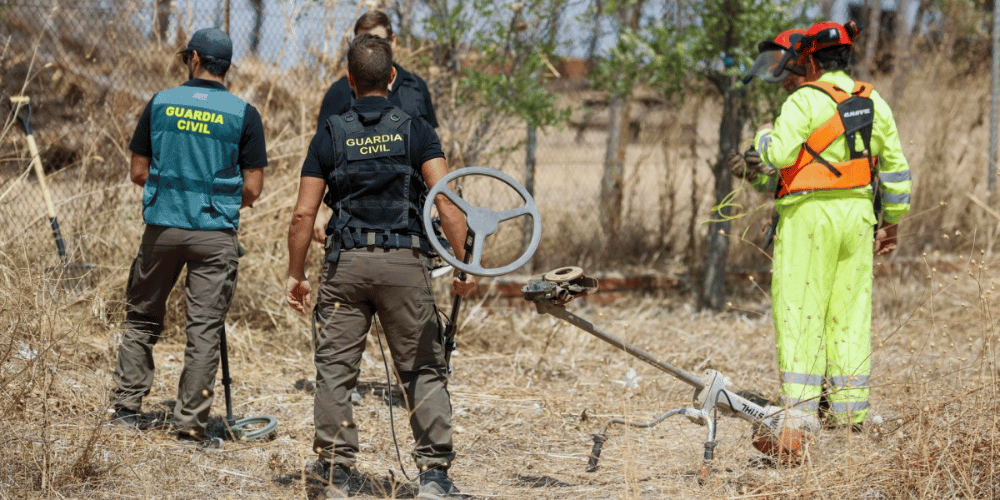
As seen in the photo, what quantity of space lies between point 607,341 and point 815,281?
125cm

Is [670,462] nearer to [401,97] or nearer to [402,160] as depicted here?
[402,160]

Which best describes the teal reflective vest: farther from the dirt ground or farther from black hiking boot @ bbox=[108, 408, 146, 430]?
black hiking boot @ bbox=[108, 408, 146, 430]

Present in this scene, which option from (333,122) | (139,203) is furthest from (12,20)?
(333,122)

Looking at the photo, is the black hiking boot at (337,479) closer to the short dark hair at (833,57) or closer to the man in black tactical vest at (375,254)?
the man in black tactical vest at (375,254)

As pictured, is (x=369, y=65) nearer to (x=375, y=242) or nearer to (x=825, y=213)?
(x=375, y=242)

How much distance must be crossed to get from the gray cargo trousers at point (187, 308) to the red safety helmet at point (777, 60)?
2.65 metres

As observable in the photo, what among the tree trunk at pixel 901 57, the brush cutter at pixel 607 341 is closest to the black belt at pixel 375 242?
the brush cutter at pixel 607 341

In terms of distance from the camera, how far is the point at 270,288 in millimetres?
6008

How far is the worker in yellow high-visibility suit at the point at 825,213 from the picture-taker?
4.27m

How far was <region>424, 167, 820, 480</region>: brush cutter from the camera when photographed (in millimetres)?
3213

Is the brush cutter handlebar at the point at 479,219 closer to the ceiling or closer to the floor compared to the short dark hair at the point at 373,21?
closer to the floor

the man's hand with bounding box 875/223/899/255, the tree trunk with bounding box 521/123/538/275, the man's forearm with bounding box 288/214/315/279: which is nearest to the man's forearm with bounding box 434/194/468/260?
the man's forearm with bounding box 288/214/315/279

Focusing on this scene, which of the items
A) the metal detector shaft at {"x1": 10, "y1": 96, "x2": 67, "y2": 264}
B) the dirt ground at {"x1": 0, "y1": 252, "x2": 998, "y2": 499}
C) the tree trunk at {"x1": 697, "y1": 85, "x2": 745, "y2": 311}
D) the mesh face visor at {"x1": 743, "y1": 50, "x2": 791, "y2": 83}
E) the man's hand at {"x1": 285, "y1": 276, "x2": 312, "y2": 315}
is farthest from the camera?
the tree trunk at {"x1": 697, "y1": 85, "x2": 745, "y2": 311}

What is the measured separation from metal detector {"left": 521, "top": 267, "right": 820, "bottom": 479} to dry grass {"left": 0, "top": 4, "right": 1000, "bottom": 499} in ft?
0.47
